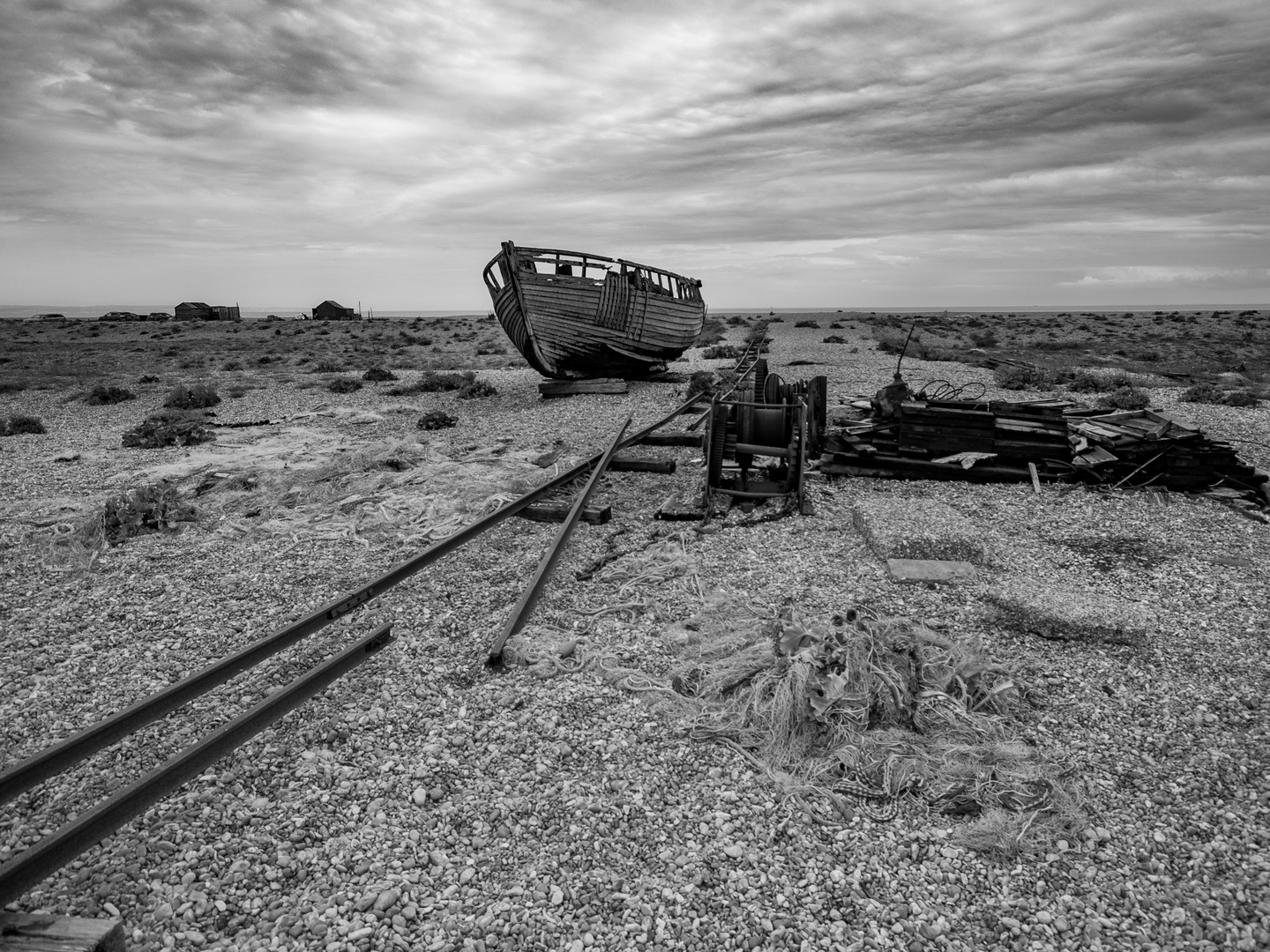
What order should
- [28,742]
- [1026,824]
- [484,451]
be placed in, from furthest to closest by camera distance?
[484,451]
[28,742]
[1026,824]

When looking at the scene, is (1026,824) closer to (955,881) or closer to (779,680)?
(955,881)

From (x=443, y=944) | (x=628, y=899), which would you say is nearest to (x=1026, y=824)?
(x=628, y=899)

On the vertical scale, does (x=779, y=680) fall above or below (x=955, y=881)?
above

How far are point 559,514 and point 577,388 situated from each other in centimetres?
1214

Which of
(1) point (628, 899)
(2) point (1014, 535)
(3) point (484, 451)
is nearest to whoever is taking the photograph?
(1) point (628, 899)

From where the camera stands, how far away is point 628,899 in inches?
137

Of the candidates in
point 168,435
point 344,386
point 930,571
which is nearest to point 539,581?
point 930,571

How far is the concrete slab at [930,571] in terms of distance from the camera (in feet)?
23.7

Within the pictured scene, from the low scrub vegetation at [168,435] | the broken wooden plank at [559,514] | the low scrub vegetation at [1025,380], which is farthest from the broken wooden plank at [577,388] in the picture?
the broken wooden plank at [559,514]

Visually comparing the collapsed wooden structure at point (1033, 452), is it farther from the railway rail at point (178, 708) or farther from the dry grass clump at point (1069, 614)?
the railway rail at point (178, 708)

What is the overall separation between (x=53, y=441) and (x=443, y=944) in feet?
54.9

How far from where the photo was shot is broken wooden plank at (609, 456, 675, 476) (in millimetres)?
11453

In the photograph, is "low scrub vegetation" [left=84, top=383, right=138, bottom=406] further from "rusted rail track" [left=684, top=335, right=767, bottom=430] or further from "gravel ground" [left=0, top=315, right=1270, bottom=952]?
"rusted rail track" [left=684, top=335, right=767, bottom=430]

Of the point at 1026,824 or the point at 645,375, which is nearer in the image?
the point at 1026,824
